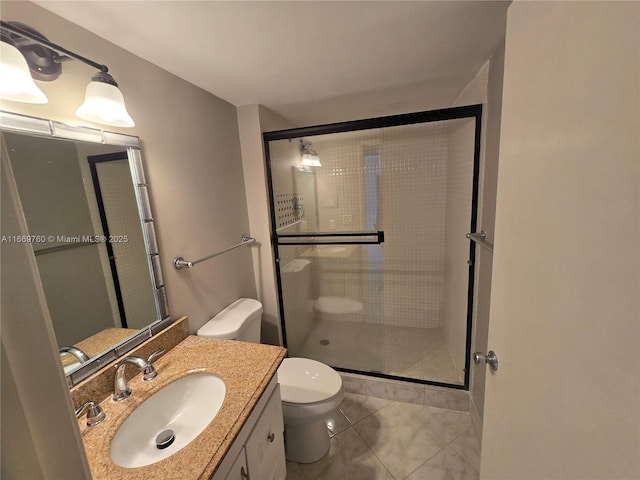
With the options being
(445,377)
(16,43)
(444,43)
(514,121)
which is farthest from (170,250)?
(445,377)

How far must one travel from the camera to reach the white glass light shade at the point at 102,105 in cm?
87

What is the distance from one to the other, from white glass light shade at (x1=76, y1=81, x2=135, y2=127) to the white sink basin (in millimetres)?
1049

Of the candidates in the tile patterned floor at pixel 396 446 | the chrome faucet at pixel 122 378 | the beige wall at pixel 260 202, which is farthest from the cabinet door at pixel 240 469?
the beige wall at pixel 260 202

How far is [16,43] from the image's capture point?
734 millimetres

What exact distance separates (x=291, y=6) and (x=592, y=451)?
55.0 inches

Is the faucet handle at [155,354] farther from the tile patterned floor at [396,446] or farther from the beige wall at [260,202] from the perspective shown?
the tile patterned floor at [396,446]

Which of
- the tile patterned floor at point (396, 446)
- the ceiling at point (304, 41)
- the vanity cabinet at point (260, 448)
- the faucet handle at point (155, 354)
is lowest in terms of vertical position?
the tile patterned floor at point (396, 446)

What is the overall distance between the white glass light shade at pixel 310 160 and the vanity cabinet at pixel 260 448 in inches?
64.0

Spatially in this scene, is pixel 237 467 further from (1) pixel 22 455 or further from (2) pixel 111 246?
(2) pixel 111 246

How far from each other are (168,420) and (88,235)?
31.1 inches

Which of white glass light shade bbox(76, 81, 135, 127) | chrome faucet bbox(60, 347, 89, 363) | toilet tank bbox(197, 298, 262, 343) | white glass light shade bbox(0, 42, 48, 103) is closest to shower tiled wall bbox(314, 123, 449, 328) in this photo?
toilet tank bbox(197, 298, 262, 343)

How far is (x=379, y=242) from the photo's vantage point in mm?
1926

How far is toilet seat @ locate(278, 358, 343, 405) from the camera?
56.3 inches

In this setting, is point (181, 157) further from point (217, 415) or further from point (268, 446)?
point (268, 446)
